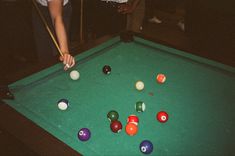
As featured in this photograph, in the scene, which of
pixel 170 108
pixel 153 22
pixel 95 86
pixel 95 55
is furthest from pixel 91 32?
pixel 170 108

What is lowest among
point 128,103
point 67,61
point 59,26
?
point 128,103

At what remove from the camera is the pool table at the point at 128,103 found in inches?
57.5

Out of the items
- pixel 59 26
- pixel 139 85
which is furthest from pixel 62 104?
pixel 59 26

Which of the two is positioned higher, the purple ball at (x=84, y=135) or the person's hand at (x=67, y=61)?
the person's hand at (x=67, y=61)

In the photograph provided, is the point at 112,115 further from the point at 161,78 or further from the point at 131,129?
the point at 161,78

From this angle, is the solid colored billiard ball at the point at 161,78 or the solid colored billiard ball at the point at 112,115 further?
the solid colored billiard ball at the point at 161,78

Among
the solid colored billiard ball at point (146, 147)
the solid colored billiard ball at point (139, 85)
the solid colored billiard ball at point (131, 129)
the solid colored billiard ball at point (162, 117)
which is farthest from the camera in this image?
the solid colored billiard ball at point (139, 85)

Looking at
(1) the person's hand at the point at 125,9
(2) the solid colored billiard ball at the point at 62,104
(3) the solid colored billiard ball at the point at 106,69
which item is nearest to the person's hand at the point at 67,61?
(3) the solid colored billiard ball at the point at 106,69

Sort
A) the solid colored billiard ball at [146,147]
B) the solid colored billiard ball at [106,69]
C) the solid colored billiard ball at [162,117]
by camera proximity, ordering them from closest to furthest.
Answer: the solid colored billiard ball at [146,147]
the solid colored billiard ball at [162,117]
the solid colored billiard ball at [106,69]

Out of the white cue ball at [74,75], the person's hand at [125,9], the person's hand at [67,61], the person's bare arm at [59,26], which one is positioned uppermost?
the person's bare arm at [59,26]

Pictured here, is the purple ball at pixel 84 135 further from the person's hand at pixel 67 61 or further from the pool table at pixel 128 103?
the person's hand at pixel 67 61

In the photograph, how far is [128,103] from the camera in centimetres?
181

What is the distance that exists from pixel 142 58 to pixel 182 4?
3.97m

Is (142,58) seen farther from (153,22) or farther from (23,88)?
(153,22)
